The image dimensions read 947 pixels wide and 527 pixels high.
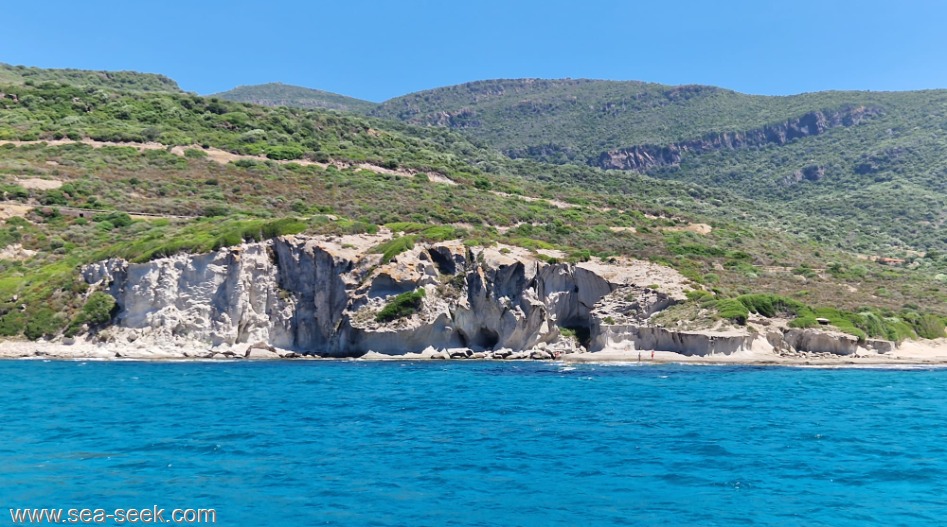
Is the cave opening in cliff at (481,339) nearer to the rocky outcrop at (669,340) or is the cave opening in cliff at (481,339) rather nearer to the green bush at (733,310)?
the rocky outcrop at (669,340)

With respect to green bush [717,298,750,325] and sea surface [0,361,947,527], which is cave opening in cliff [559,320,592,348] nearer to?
green bush [717,298,750,325]

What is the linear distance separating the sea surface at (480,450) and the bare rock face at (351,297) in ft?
37.9

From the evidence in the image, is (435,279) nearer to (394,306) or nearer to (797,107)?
(394,306)

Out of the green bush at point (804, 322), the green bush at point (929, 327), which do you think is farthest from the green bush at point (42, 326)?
the green bush at point (929, 327)

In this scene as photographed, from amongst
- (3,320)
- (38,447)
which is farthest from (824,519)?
(3,320)

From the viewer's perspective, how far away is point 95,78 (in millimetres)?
136750

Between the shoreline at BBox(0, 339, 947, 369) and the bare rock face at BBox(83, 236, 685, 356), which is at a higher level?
the bare rock face at BBox(83, 236, 685, 356)

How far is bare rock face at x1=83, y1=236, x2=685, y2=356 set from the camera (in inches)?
1777

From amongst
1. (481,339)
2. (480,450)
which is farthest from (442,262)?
(480,450)

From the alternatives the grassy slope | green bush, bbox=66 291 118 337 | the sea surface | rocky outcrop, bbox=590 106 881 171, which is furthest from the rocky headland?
rocky outcrop, bbox=590 106 881 171

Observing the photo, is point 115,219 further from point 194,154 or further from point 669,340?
point 669,340

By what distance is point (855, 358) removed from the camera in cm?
4331

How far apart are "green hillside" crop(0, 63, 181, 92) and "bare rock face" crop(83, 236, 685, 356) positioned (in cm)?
8362

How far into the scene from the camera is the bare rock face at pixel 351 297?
→ 45125 mm
